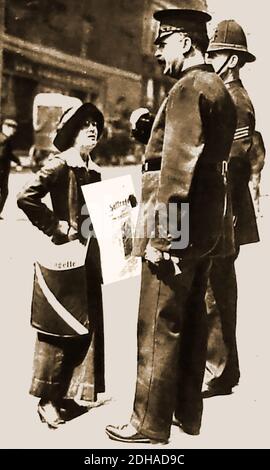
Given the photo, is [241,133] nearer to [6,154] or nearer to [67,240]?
[67,240]

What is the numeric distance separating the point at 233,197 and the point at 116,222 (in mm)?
488

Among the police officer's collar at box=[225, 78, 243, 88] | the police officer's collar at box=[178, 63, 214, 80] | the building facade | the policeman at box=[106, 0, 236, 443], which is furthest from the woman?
the police officer's collar at box=[225, 78, 243, 88]

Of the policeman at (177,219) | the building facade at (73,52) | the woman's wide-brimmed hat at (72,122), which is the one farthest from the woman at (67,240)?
the policeman at (177,219)

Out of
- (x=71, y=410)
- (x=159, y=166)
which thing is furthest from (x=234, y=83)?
(x=71, y=410)

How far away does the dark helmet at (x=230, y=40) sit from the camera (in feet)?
8.82

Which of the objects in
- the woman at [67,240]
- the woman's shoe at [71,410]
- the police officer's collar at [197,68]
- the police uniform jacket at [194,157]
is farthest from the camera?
the woman's shoe at [71,410]

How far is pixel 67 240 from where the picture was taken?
2.68 m

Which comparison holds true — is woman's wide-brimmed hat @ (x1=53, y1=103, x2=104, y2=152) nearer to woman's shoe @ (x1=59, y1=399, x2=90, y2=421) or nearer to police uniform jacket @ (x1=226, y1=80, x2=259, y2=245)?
police uniform jacket @ (x1=226, y1=80, x2=259, y2=245)

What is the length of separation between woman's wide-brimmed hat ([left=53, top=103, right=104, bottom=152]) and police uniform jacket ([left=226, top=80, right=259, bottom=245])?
0.55 metres

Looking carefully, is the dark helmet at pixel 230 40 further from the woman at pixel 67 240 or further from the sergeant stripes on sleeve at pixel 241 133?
the woman at pixel 67 240

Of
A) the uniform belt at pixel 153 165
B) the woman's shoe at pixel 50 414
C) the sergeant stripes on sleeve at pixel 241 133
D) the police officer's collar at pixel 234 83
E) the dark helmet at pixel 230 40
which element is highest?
the dark helmet at pixel 230 40

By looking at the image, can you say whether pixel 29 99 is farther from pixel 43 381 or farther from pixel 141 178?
pixel 43 381

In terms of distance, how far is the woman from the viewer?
2629 mm

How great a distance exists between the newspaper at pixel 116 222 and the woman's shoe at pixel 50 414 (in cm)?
59
